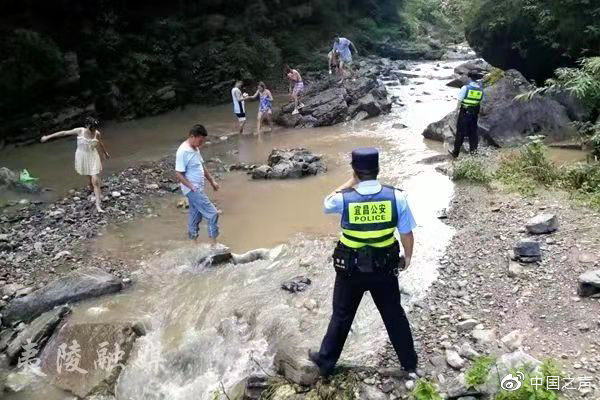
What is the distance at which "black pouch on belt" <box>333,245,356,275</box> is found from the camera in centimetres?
422

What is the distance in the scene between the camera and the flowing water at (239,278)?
5.66 meters

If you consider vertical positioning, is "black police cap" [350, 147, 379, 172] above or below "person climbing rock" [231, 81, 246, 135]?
above

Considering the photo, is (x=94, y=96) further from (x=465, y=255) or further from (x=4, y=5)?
(x=465, y=255)

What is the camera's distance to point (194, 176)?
7387 mm

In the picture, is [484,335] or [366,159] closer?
[366,159]

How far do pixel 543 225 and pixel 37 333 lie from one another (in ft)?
20.3

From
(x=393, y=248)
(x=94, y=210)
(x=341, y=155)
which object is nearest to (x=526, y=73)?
(x=341, y=155)

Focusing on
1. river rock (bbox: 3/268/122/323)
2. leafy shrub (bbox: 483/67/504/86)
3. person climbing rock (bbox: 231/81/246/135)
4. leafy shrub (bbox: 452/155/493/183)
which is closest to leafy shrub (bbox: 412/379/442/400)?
river rock (bbox: 3/268/122/323)

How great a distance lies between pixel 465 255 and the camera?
686 cm

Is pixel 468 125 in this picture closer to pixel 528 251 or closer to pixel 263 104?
pixel 528 251

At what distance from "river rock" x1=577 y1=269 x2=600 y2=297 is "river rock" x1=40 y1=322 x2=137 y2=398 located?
15.5ft

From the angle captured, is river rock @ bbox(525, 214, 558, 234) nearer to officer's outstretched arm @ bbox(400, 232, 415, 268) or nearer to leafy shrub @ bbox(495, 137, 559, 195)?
leafy shrub @ bbox(495, 137, 559, 195)

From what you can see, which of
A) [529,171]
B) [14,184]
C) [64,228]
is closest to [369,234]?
[529,171]

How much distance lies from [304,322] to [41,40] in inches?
528
